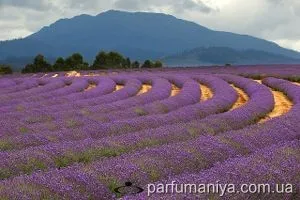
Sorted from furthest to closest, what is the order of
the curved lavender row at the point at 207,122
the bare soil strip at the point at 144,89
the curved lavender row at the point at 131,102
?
1. the bare soil strip at the point at 144,89
2. the curved lavender row at the point at 131,102
3. the curved lavender row at the point at 207,122

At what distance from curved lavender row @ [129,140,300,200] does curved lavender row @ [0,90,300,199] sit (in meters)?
0.77

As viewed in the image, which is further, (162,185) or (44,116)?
(44,116)

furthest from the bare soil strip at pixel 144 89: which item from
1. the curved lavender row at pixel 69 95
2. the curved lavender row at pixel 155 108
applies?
the curved lavender row at pixel 155 108

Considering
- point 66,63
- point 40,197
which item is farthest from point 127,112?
point 66,63

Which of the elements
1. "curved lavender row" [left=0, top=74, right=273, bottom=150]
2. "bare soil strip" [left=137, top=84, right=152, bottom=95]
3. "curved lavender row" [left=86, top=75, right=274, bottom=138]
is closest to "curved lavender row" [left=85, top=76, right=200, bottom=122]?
"curved lavender row" [left=86, top=75, right=274, bottom=138]

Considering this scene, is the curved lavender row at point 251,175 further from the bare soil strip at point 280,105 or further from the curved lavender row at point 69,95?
the curved lavender row at point 69,95

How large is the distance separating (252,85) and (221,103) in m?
8.22

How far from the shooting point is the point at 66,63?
3036 inches

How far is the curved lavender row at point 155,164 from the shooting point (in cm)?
638

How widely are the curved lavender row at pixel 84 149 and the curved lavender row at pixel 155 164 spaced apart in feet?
3.55

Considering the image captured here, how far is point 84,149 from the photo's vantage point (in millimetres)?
9047

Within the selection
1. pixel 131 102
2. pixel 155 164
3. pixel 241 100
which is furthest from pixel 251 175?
pixel 241 100

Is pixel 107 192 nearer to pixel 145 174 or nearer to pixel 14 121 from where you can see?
pixel 145 174

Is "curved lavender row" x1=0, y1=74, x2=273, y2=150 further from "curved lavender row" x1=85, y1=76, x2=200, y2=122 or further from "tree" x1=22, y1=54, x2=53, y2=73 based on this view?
"tree" x1=22, y1=54, x2=53, y2=73
